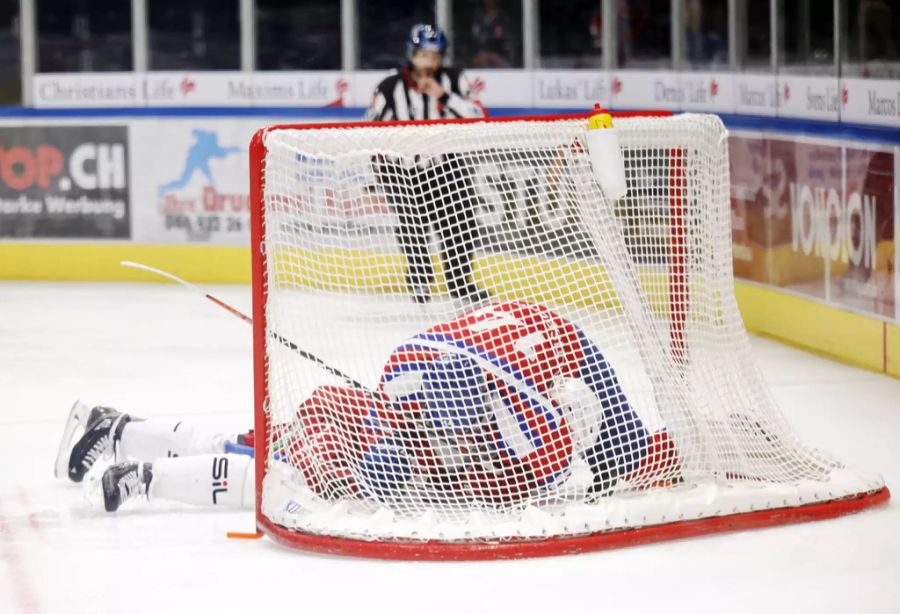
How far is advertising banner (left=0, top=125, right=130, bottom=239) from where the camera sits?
27.3ft

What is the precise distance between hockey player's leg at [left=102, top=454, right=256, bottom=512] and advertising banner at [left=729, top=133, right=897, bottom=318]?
2.50 metres

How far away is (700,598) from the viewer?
3.01m

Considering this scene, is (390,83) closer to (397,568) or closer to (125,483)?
(125,483)

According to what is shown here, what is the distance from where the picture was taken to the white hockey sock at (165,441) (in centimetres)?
387

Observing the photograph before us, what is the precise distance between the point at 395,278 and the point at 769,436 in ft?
2.97

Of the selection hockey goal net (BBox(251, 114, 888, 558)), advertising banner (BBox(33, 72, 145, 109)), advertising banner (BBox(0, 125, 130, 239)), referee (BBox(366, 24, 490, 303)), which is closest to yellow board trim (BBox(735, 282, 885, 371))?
hockey goal net (BBox(251, 114, 888, 558))

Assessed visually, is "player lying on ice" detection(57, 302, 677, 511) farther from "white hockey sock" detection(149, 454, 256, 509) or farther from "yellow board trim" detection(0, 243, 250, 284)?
"yellow board trim" detection(0, 243, 250, 284)

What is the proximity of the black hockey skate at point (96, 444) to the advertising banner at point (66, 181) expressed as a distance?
178 inches

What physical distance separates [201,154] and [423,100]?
1.87 metres

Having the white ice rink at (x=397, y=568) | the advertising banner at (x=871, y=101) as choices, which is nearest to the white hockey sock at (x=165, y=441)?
the white ice rink at (x=397, y=568)

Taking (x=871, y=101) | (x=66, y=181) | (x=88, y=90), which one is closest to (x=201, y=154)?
(x=66, y=181)

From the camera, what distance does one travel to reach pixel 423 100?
675cm

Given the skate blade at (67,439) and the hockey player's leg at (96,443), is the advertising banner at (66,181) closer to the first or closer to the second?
the skate blade at (67,439)

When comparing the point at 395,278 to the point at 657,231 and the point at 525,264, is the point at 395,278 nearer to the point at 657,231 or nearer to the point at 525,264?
the point at 525,264
